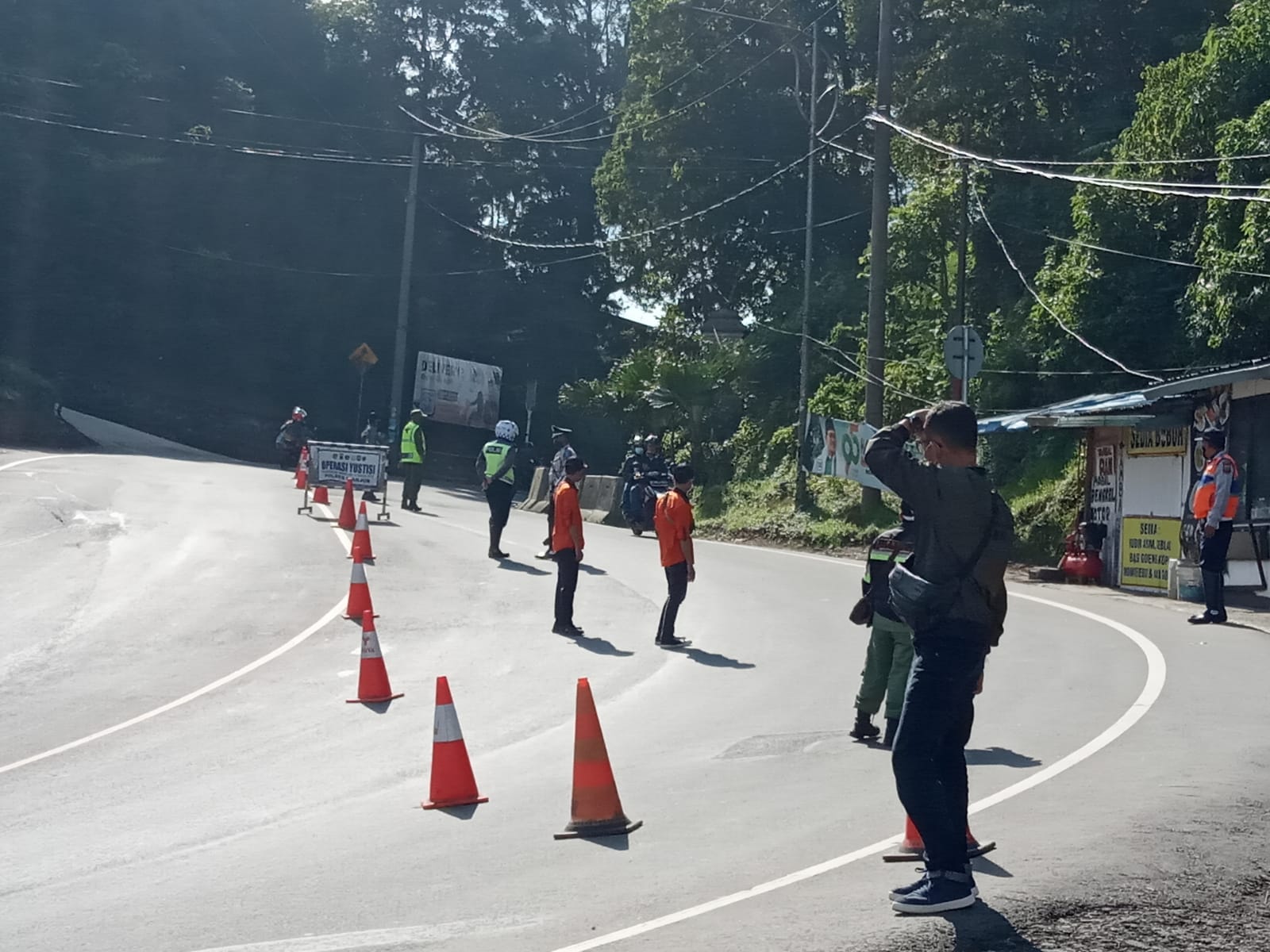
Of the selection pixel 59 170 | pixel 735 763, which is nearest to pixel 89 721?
pixel 735 763

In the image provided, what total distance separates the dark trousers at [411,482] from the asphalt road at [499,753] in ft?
24.4

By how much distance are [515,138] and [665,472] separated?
1152 inches

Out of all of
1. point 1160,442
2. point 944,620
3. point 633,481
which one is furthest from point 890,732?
point 633,481

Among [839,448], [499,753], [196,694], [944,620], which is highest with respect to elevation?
[839,448]

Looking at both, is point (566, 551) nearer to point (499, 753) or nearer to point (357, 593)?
point (357, 593)

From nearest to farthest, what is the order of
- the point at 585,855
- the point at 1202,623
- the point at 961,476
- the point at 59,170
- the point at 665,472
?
the point at 961,476, the point at 585,855, the point at 1202,623, the point at 665,472, the point at 59,170

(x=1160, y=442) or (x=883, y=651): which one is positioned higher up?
(x=1160, y=442)

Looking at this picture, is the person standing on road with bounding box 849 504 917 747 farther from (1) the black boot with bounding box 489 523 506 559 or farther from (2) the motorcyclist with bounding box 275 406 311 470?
(2) the motorcyclist with bounding box 275 406 311 470

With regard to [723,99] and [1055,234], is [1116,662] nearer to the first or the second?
[1055,234]

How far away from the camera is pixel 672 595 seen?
1432cm

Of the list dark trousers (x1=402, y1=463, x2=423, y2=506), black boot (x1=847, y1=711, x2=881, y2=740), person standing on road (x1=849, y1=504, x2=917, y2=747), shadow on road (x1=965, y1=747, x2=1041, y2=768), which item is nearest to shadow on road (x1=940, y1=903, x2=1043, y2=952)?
person standing on road (x1=849, y1=504, x2=917, y2=747)

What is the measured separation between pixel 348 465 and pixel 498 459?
6381 millimetres

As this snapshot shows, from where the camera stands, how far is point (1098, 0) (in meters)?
31.3

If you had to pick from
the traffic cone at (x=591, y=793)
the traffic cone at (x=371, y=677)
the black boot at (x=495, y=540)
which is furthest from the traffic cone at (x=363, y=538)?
the traffic cone at (x=591, y=793)
